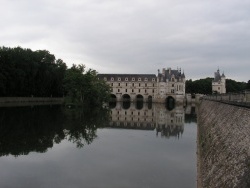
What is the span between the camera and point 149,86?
148 metres

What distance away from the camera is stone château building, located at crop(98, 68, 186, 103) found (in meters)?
141

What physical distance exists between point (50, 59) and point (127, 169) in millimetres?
96504

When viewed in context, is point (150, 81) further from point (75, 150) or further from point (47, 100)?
point (75, 150)

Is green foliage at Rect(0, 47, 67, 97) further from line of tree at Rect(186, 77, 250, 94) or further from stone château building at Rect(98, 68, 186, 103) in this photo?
line of tree at Rect(186, 77, 250, 94)

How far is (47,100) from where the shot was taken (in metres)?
104

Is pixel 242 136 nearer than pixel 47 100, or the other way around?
pixel 242 136

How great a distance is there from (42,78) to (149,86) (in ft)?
198

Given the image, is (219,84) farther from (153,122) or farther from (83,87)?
(153,122)

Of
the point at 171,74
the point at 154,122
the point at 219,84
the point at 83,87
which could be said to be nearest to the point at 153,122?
the point at 154,122

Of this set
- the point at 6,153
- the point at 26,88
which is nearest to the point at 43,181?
Result: the point at 6,153

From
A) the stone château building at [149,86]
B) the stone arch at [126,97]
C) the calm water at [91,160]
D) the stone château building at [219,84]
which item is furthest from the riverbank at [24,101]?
the stone château building at [219,84]

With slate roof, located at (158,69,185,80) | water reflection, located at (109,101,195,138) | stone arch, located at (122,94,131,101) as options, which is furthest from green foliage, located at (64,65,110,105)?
stone arch, located at (122,94,131,101)

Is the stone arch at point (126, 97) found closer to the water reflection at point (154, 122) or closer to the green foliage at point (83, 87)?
the green foliage at point (83, 87)

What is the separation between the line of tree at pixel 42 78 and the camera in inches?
3054
